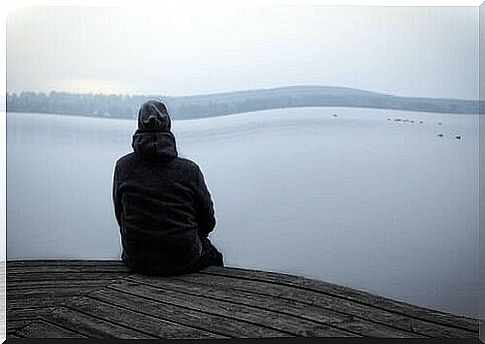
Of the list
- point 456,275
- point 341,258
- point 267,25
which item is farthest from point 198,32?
point 456,275

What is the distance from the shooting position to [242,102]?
4.77m

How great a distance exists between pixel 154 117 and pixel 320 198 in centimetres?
99

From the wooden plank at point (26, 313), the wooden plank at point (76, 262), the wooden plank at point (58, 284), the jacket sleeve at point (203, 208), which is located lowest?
the wooden plank at point (26, 313)

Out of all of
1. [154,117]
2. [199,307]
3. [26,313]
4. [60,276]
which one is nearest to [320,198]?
[199,307]

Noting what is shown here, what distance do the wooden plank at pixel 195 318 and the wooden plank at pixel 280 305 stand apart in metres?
0.10

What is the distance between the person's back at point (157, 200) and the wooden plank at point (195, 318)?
0.17 metres

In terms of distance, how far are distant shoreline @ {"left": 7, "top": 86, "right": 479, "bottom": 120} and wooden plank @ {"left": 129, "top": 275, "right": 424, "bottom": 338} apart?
2.92 ft

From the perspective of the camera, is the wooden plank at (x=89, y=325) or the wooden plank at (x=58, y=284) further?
the wooden plank at (x=58, y=284)

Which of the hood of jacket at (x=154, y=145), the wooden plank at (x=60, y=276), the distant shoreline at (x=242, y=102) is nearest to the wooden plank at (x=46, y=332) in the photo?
the wooden plank at (x=60, y=276)

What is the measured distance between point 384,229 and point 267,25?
4.16 feet

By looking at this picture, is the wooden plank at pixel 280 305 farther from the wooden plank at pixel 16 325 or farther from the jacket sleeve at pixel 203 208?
the wooden plank at pixel 16 325

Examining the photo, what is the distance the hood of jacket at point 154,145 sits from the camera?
472 cm

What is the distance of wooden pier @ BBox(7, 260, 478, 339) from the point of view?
468cm

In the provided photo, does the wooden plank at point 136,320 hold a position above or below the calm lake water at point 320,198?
below
